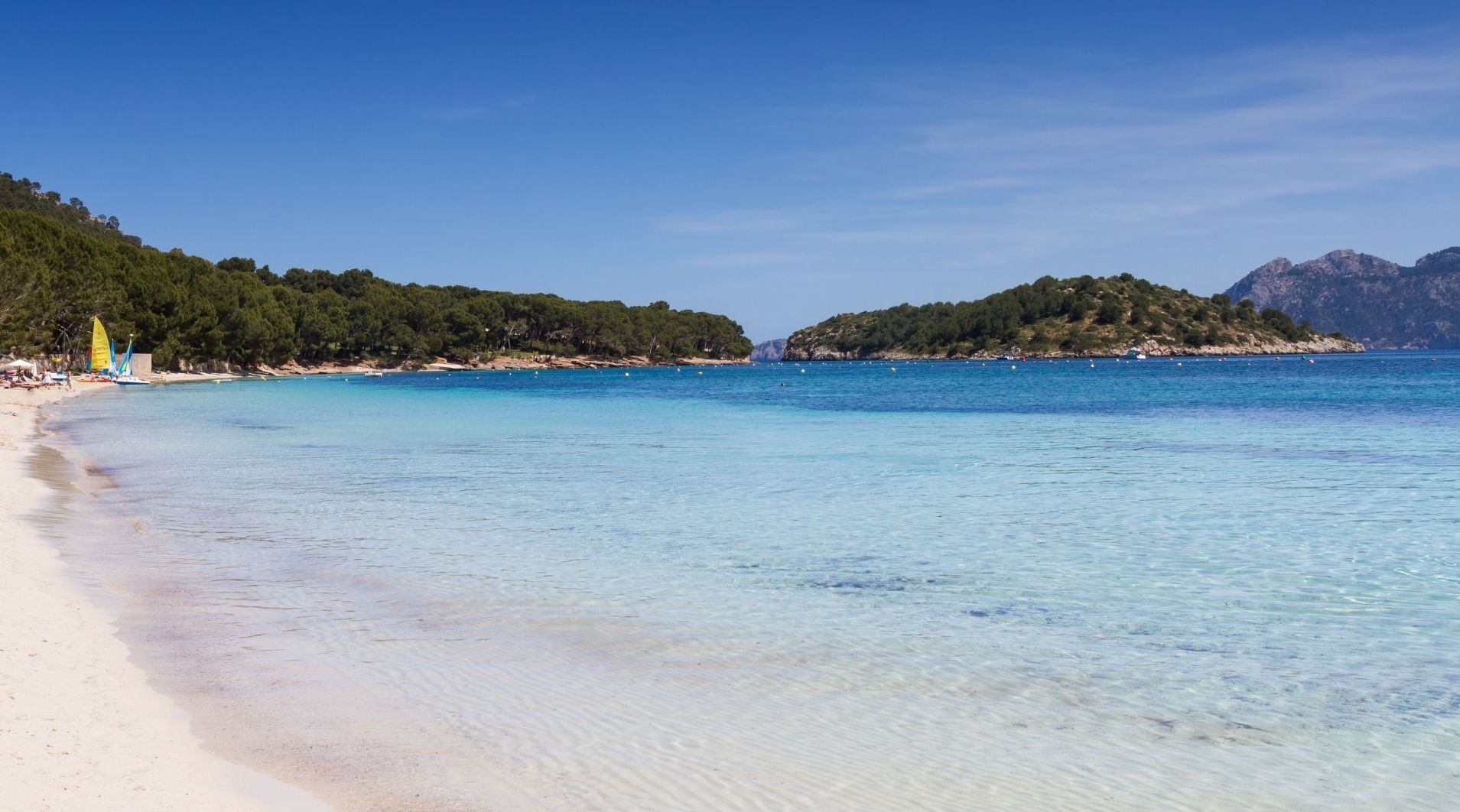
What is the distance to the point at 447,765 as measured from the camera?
19.7ft

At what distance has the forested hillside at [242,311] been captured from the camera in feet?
251

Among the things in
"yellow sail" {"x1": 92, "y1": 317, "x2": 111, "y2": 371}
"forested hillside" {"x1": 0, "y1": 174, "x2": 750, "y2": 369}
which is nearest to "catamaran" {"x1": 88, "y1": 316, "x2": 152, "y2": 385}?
"yellow sail" {"x1": 92, "y1": 317, "x2": 111, "y2": 371}

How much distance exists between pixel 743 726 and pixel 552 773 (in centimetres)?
133

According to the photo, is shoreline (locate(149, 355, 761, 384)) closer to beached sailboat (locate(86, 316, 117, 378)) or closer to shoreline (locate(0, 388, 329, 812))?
beached sailboat (locate(86, 316, 117, 378))

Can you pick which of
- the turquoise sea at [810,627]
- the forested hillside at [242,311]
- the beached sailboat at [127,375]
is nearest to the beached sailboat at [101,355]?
the beached sailboat at [127,375]

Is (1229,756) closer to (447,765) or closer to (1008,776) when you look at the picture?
(1008,776)

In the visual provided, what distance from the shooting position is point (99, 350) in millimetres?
76562

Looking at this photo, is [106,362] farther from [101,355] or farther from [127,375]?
[127,375]

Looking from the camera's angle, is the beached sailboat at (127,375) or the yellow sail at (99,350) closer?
the yellow sail at (99,350)

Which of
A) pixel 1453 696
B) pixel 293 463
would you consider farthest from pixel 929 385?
pixel 1453 696

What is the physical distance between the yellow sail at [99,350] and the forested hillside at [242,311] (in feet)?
9.35

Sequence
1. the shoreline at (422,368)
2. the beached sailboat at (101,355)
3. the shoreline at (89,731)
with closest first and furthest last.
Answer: the shoreline at (89,731)
the beached sailboat at (101,355)
the shoreline at (422,368)

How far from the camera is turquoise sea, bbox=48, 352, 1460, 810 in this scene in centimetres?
607

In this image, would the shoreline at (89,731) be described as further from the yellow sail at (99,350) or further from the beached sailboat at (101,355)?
the beached sailboat at (101,355)
